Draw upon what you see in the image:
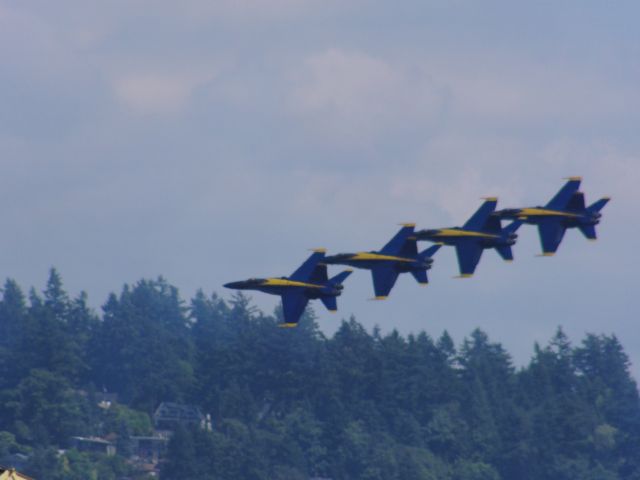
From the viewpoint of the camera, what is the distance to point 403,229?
156 meters

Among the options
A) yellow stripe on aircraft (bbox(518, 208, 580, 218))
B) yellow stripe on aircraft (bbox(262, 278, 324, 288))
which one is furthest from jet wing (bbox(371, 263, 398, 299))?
yellow stripe on aircraft (bbox(518, 208, 580, 218))

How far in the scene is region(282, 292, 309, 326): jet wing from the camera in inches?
5994

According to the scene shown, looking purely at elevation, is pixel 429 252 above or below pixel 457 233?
below

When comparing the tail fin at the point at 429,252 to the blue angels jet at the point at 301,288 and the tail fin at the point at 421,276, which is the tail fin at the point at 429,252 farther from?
the blue angels jet at the point at 301,288

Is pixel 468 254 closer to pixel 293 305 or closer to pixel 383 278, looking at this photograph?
pixel 383 278

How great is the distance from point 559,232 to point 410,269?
12.7 meters

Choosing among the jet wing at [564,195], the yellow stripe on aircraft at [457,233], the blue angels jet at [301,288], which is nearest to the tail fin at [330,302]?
the blue angels jet at [301,288]

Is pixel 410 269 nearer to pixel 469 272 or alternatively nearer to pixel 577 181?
pixel 469 272

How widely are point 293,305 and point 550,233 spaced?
2203 centimetres

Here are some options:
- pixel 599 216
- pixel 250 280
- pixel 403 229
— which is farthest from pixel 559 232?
pixel 250 280

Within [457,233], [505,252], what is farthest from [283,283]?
[505,252]

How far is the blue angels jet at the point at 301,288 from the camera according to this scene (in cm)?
15088

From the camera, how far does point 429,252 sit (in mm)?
152750

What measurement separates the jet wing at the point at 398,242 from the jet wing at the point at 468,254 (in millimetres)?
5239
